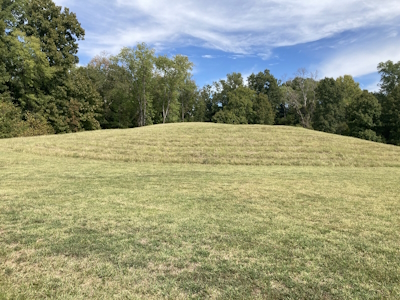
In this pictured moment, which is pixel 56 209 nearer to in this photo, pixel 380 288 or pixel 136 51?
pixel 380 288

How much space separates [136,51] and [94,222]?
154 ft

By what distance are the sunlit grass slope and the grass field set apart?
17.8ft

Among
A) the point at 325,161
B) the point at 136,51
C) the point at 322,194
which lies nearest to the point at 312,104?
the point at 136,51

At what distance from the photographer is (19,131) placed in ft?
79.6


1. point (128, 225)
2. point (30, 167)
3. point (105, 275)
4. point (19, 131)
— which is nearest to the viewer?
point (105, 275)

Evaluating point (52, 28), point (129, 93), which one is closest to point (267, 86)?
point (129, 93)

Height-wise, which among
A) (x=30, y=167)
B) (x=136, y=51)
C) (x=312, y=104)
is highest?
(x=136, y=51)

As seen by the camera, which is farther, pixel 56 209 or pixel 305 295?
pixel 56 209

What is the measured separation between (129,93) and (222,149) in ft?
123

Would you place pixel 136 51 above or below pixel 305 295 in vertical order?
above

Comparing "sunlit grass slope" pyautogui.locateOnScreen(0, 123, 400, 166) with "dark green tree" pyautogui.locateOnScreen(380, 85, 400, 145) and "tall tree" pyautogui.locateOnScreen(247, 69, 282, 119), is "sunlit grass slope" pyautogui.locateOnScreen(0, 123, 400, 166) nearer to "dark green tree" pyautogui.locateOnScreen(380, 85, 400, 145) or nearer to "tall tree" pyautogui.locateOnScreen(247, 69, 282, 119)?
"dark green tree" pyautogui.locateOnScreen(380, 85, 400, 145)

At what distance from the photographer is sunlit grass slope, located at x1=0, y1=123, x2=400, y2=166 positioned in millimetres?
13992

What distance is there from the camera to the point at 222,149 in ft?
52.1

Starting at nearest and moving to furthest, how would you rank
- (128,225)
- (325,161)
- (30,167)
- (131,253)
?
(131,253), (128,225), (30,167), (325,161)
